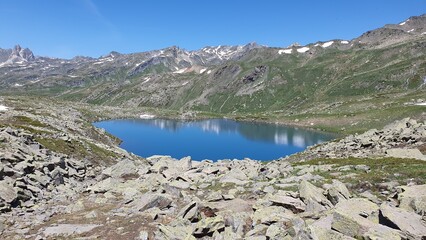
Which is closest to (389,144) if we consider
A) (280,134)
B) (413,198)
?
(413,198)

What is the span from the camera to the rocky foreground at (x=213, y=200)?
18.3 meters

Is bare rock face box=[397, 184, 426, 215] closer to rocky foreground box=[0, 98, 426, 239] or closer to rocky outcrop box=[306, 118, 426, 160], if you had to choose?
rocky foreground box=[0, 98, 426, 239]

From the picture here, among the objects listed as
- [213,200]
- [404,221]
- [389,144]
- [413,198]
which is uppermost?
[413,198]

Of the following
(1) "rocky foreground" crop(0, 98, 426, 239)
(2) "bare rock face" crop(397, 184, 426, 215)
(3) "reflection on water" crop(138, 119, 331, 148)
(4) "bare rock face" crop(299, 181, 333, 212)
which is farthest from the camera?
(3) "reflection on water" crop(138, 119, 331, 148)

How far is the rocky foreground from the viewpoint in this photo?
59.9ft

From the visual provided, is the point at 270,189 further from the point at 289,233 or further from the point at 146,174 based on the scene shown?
the point at 146,174

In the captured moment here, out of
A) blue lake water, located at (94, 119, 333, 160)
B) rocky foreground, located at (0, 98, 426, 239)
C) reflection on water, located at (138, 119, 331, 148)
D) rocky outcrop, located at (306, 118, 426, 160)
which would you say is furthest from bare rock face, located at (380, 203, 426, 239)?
reflection on water, located at (138, 119, 331, 148)

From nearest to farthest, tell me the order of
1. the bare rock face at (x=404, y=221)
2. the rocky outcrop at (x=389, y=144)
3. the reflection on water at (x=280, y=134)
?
the bare rock face at (x=404, y=221) → the rocky outcrop at (x=389, y=144) → the reflection on water at (x=280, y=134)

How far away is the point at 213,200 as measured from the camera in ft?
91.0

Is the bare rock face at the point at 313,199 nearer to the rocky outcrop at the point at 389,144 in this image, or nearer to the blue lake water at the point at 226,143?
the rocky outcrop at the point at 389,144

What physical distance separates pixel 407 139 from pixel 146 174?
36705 millimetres

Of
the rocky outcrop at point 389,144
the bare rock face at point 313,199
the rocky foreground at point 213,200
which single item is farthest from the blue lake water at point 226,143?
the bare rock face at point 313,199

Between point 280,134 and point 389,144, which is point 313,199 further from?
point 280,134

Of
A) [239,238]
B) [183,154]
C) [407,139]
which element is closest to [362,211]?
[239,238]
